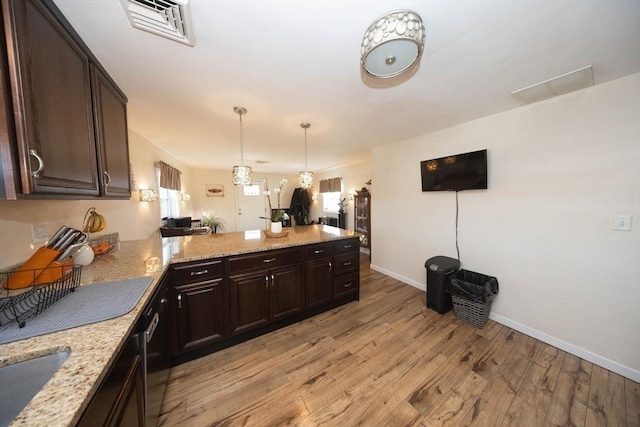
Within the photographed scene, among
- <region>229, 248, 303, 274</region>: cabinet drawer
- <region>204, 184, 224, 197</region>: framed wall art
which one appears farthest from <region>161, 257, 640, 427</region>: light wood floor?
<region>204, 184, 224, 197</region>: framed wall art

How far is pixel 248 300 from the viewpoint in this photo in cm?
184

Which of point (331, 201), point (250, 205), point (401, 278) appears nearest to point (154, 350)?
point (401, 278)

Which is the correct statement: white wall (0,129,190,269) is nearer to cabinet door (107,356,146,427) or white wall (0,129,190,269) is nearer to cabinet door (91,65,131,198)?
cabinet door (91,65,131,198)

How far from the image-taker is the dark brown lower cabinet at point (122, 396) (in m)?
0.58

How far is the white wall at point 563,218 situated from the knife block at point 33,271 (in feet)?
11.2

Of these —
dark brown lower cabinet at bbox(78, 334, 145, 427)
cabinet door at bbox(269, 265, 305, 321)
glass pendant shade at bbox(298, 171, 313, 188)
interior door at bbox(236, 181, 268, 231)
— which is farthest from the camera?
interior door at bbox(236, 181, 268, 231)

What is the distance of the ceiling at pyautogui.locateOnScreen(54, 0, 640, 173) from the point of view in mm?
1023

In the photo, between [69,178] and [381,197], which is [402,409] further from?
[381,197]

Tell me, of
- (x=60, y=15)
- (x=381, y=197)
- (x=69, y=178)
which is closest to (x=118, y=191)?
(x=69, y=178)

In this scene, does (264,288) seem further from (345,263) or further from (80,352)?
(80,352)

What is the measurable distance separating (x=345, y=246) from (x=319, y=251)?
1.20ft

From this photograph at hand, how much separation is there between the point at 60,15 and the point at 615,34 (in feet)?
9.92

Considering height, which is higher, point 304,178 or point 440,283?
point 304,178

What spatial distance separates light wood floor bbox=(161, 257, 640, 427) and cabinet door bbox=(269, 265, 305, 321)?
0.21 m
